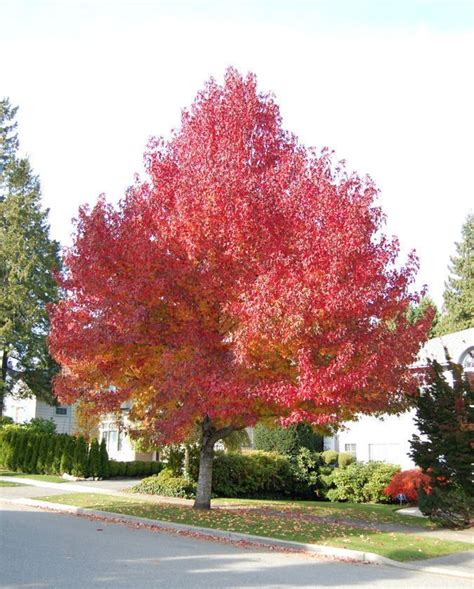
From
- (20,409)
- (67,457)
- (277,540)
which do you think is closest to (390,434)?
(67,457)

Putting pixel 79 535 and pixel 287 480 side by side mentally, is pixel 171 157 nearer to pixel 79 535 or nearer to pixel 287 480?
pixel 79 535

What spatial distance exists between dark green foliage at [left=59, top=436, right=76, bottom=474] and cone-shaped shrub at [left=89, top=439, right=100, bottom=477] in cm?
89

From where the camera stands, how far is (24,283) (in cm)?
4412

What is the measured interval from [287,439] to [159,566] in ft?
63.9

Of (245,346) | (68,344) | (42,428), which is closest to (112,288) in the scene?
(68,344)

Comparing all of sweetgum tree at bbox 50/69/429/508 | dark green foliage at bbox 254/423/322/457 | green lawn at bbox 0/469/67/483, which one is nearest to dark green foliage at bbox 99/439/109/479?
green lawn at bbox 0/469/67/483

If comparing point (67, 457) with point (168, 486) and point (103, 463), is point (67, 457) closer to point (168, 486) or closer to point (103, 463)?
point (103, 463)

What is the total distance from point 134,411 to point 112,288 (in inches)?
195

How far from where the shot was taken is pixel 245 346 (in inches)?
562

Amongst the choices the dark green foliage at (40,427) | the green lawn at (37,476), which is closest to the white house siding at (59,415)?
the dark green foliage at (40,427)

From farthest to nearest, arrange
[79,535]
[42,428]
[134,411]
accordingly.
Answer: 1. [42,428]
2. [134,411]
3. [79,535]

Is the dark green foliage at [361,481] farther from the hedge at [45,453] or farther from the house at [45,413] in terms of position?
the house at [45,413]

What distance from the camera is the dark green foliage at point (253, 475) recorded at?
25.0 metres

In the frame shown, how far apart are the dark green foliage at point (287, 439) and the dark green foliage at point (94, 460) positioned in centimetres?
726
